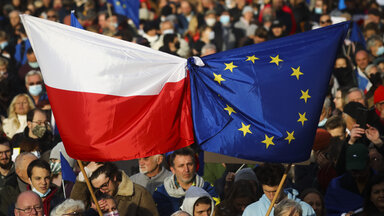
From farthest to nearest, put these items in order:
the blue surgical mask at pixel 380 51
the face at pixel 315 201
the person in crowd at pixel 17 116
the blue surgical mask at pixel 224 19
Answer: the blue surgical mask at pixel 224 19 → the blue surgical mask at pixel 380 51 → the person in crowd at pixel 17 116 → the face at pixel 315 201

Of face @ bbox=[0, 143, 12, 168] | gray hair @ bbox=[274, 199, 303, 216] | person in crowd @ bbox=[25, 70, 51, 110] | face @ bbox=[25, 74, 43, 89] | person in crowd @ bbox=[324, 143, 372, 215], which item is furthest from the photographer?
face @ bbox=[25, 74, 43, 89]

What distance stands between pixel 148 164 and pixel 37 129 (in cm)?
221

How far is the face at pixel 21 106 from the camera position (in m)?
13.7

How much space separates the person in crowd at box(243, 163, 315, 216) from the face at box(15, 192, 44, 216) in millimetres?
2063

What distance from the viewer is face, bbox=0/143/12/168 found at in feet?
35.8

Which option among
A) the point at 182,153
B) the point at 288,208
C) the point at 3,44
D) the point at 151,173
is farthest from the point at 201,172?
the point at 3,44

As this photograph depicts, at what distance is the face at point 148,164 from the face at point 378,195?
2.85 meters

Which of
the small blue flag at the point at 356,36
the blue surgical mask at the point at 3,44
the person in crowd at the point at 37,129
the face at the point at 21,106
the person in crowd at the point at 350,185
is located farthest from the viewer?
the blue surgical mask at the point at 3,44

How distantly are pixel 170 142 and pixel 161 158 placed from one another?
2351mm

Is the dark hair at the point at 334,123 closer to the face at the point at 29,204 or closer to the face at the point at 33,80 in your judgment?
the face at the point at 29,204

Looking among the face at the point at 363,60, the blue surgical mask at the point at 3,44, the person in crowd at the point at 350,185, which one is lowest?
the person in crowd at the point at 350,185

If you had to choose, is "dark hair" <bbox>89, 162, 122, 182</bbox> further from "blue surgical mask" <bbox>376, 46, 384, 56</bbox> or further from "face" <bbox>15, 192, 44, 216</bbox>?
"blue surgical mask" <bbox>376, 46, 384, 56</bbox>

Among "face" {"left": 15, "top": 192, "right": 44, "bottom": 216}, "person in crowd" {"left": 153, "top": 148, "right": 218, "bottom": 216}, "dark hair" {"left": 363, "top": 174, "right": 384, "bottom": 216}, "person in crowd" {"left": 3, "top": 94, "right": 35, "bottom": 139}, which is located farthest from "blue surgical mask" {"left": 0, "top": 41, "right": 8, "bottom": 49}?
"dark hair" {"left": 363, "top": 174, "right": 384, "bottom": 216}

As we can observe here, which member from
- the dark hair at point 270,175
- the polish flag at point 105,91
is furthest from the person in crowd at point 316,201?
the polish flag at point 105,91
